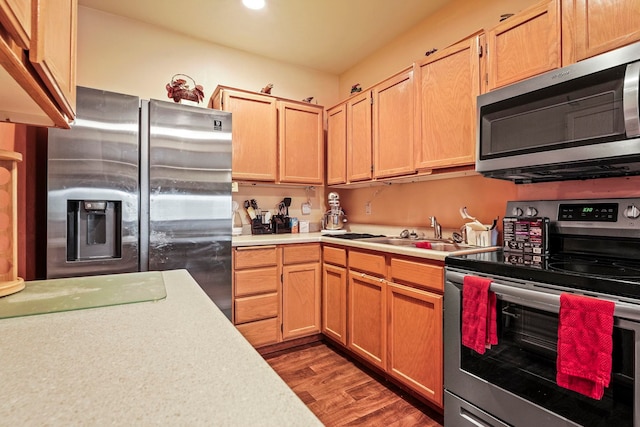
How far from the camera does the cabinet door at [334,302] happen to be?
2.41 m

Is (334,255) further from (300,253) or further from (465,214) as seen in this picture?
(465,214)

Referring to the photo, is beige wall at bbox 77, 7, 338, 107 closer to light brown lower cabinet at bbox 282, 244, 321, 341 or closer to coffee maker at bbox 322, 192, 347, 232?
coffee maker at bbox 322, 192, 347, 232

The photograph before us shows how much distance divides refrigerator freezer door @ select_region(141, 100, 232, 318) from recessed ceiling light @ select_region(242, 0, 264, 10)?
83 cm

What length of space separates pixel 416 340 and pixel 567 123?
1.31 m

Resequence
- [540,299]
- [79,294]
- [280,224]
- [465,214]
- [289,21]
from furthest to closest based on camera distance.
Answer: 1. [280,224]
2. [289,21]
3. [465,214]
4. [540,299]
5. [79,294]

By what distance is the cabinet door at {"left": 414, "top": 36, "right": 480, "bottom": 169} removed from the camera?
1829mm

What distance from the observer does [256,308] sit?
2.45 metres

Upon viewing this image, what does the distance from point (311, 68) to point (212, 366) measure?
11.3 ft

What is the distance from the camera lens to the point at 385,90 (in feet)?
7.95

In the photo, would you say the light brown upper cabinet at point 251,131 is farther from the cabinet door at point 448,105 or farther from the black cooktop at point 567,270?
the black cooktop at point 567,270

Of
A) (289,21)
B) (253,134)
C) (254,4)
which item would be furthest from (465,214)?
(254,4)

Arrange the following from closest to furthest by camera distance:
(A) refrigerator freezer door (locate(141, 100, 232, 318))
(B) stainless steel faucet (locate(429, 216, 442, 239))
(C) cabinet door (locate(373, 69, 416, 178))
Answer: (A) refrigerator freezer door (locate(141, 100, 232, 318)) → (C) cabinet door (locate(373, 69, 416, 178)) → (B) stainless steel faucet (locate(429, 216, 442, 239))

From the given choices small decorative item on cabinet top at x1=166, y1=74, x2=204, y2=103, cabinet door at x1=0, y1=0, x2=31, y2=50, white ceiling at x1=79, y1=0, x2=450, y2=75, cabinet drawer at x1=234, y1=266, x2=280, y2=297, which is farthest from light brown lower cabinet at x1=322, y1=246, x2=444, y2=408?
white ceiling at x1=79, y1=0, x2=450, y2=75

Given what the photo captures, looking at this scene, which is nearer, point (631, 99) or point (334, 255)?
point (631, 99)
